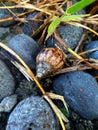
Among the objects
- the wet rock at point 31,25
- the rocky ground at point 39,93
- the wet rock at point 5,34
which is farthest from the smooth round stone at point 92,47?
the wet rock at point 5,34

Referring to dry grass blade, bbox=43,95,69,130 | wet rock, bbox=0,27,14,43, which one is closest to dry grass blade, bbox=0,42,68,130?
dry grass blade, bbox=43,95,69,130

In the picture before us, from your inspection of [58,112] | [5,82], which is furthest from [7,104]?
[58,112]

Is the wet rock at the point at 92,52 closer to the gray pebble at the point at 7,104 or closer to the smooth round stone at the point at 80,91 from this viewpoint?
the smooth round stone at the point at 80,91

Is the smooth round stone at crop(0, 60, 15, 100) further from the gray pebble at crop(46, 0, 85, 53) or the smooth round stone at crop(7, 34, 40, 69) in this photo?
the gray pebble at crop(46, 0, 85, 53)

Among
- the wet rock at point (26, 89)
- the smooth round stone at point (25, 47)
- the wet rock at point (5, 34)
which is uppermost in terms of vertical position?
the wet rock at point (5, 34)

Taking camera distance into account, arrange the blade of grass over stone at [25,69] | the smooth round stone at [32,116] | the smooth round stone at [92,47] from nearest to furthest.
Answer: the smooth round stone at [32,116] < the blade of grass over stone at [25,69] < the smooth round stone at [92,47]
